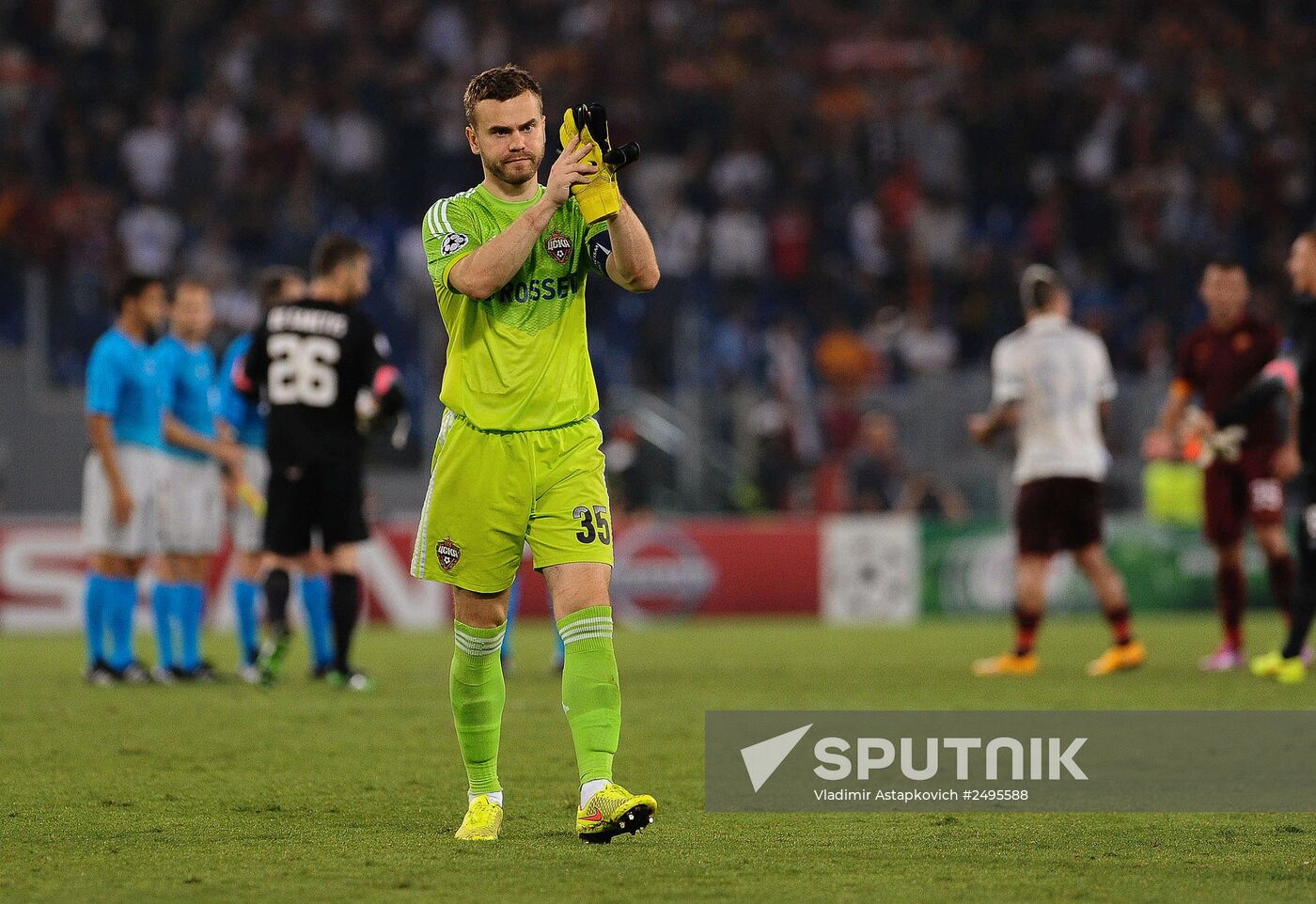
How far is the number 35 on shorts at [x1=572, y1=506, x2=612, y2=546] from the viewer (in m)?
5.15

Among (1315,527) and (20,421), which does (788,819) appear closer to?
(1315,527)

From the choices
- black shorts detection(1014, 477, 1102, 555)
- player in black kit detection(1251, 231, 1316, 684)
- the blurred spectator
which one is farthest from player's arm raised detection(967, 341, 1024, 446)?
the blurred spectator

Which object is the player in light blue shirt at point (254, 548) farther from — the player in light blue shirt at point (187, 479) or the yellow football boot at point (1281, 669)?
the yellow football boot at point (1281, 669)

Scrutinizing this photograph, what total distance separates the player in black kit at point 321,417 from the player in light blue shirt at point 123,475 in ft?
3.23

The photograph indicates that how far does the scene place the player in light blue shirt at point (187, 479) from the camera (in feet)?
35.2

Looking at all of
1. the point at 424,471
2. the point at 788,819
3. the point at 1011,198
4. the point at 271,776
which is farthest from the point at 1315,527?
the point at 1011,198

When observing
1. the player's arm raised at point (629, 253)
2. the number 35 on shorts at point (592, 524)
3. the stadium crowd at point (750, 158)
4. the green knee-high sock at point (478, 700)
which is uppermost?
the stadium crowd at point (750, 158)

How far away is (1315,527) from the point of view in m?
9.42

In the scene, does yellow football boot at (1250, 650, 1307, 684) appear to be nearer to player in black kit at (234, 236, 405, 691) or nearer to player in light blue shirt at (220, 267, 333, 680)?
player in black kit at (234, 236, 405, 691)

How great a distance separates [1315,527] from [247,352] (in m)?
5.68

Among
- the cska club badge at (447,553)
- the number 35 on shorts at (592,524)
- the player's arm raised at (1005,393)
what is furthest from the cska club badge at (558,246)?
the player's arm raised at (1005,393)

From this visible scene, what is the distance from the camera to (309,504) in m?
9.84

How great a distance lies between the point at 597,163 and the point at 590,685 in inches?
55.9

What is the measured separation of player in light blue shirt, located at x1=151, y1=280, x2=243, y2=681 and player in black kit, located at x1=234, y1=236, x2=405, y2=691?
1.00 meters
